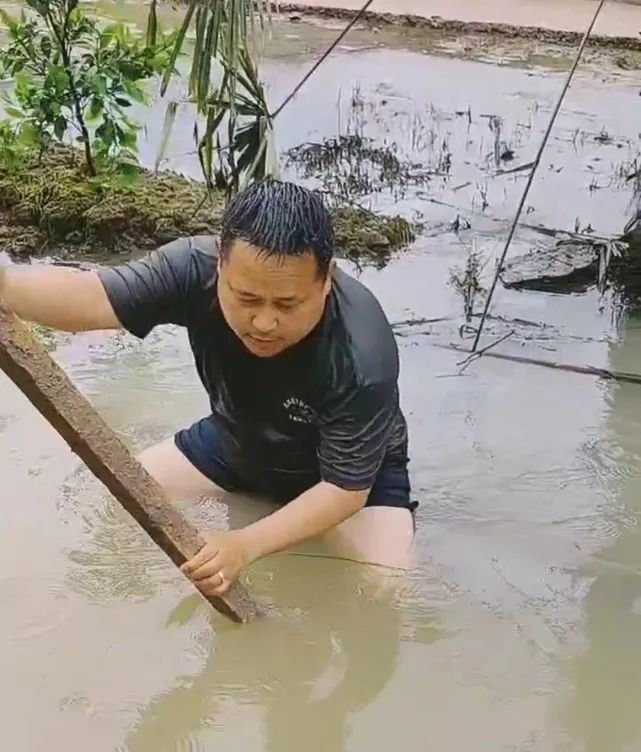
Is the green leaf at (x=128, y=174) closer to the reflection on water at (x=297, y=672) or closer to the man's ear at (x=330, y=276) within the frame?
the reflection on water at (x=297, y=672)

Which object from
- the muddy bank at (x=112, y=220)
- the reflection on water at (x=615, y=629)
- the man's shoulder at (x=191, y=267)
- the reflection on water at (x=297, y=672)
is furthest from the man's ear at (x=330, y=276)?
the muddy bank at (x=112, y=220)

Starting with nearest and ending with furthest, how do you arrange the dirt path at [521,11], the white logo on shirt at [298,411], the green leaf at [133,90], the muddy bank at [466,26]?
the white logo on shirt at [298,411] < the green leaf at [133,90] < the muddy bank at [466,26] < the dirt path at [521,11]

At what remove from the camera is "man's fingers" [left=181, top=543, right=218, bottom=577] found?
2098 millimetres

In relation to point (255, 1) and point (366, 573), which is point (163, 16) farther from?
point (366, 573)

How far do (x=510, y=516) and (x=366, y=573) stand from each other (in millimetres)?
482

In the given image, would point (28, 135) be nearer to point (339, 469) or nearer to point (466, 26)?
point (339, 469)

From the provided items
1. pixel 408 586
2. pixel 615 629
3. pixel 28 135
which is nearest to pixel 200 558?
pixel 408 586

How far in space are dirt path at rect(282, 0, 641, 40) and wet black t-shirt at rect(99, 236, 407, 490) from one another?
19.9 feet

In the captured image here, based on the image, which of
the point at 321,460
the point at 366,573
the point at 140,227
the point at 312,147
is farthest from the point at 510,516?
the point at 312,147

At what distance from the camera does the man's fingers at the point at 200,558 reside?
2098mm

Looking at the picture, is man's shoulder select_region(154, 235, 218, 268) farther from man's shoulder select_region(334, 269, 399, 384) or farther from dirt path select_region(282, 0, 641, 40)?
dirt path select_region(282, 0, 641, 40)

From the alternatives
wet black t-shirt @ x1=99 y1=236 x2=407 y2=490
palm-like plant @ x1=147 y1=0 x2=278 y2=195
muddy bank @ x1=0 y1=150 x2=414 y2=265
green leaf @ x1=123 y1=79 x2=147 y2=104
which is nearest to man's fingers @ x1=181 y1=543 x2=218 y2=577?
wet black t-shirt @ x1=99 y1=236 x2=407 y2=490

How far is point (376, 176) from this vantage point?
5254 mm

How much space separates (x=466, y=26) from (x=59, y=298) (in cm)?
640
